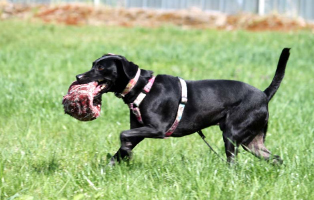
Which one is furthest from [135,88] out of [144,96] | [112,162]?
[112,162]

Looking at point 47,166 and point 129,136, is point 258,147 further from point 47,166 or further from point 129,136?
point 47,166

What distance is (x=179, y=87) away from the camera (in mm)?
4914

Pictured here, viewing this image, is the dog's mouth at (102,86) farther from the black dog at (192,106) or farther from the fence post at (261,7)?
the fence post at (261,7)

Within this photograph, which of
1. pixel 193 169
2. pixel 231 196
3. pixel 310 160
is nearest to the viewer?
pixel 231 196

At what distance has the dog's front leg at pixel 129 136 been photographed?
4.59m

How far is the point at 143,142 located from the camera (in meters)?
5.81

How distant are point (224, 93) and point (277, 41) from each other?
30.5 ft

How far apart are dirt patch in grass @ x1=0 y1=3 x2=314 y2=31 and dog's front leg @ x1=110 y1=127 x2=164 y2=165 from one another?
12.2 metres

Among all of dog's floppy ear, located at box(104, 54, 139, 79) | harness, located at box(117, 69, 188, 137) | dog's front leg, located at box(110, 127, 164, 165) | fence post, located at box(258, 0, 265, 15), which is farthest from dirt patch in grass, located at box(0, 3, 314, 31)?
dog's front leg, located at box(110, 127, 164, 165)

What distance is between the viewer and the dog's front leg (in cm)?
459

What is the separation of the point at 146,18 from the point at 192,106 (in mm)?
12688

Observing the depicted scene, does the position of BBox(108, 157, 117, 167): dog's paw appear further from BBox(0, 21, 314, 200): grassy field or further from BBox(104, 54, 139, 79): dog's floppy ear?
BBox(104, 54, 139, 79): dog's floppy ear

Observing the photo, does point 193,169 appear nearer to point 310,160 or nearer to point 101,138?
point 310,160

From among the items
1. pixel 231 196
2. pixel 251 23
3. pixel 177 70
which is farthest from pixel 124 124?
pixel 251 23
